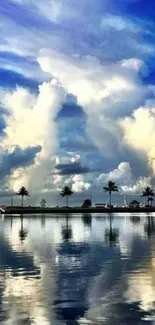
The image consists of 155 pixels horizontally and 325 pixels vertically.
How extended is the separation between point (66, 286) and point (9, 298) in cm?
381

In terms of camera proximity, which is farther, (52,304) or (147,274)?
(147,274)

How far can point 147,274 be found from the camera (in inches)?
1086

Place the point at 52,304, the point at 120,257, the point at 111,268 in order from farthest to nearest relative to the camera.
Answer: the point at 120,257 → the point at 111,268 → the point at 52,304

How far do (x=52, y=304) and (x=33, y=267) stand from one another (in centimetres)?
1200

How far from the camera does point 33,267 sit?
31.4 m

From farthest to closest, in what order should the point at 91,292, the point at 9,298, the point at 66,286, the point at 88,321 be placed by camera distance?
the point at 66,286 → the point at 91,292 → the point at 9,298 → the point at 88,321

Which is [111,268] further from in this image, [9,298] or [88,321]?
[88,321]

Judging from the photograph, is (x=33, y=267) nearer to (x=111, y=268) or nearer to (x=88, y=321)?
(x=111, y=268)

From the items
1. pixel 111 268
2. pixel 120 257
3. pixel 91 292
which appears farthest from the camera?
pixel 120 257

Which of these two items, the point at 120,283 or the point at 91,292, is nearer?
the point at 91,292

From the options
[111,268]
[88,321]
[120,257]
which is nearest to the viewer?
[88,321]

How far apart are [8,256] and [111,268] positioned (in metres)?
10.9

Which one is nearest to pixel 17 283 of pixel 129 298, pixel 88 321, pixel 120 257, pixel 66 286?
pixel 66 286

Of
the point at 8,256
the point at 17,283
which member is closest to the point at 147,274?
the point at 17,283
